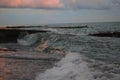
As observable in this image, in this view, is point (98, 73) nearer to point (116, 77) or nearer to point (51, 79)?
point (116, 77)

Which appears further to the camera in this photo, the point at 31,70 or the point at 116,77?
the point at 31,70

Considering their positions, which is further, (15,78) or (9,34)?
(9,34)

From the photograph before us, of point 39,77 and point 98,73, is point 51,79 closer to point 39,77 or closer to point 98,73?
point 39,77

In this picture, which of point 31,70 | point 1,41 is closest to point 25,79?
point 31,70

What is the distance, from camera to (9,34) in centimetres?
4444

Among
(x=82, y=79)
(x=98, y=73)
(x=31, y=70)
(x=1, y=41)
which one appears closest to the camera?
(x=82, y=79)

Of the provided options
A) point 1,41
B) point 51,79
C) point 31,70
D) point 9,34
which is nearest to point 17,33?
A: point 9,34

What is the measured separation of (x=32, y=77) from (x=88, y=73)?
300cm

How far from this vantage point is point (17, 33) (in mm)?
47000

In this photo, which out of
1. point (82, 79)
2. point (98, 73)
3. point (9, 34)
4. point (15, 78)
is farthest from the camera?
point (9, 34)

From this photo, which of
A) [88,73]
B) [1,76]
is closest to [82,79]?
[88,73]

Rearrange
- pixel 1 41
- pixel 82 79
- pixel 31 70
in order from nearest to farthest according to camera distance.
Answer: pixel 82 79
pixel 31 70
pixel 1 41

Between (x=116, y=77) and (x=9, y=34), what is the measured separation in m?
35.0

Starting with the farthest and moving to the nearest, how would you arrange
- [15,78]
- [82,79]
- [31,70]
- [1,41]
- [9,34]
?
[9,34] → [1,41] → [31,70] → [15,78] → [82,79]
